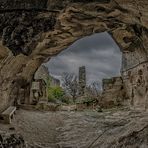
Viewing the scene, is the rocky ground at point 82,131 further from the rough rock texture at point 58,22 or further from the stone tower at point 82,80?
the stone tower at point 82,80

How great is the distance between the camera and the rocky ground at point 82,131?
8.31m

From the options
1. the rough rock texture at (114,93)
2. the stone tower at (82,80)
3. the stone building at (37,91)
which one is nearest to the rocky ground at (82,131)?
the stone building at (37,91)

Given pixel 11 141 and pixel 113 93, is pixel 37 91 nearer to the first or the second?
pixel 113 93

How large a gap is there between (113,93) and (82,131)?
8939mm

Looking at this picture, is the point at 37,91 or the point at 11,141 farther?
the point at 37,91

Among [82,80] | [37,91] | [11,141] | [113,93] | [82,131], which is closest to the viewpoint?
[11,141]

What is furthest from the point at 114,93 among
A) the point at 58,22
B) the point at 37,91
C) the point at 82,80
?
the point at 82,80

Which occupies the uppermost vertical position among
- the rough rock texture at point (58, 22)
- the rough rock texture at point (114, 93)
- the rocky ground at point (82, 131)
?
the rough rock texture at point (58, 22)

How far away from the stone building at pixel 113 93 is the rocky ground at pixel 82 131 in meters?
5.59

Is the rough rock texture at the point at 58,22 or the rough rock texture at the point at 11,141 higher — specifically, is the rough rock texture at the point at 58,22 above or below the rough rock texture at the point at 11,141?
above

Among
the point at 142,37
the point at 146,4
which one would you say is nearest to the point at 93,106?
the point at 142,37

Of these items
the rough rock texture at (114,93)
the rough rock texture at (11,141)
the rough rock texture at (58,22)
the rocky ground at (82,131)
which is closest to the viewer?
the rough rock texture at (11,141)

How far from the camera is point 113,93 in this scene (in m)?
19.4

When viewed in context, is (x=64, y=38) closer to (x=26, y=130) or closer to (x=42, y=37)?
(x=42, y=37)
